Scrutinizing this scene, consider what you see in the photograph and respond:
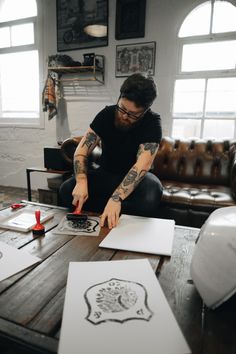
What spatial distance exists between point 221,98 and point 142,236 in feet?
7.23

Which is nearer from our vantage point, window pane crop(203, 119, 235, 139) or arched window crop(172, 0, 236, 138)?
arched window crop(172, 0, 236, 138)

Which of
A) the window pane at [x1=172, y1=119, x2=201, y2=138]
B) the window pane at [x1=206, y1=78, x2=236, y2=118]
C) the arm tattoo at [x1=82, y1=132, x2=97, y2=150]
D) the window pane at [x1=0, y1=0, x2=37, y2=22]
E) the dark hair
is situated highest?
the window pane at [x1=0, y1=0, x2=37, y2=22]

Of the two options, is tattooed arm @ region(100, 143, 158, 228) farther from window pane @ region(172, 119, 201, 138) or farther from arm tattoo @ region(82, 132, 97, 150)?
window pane @ region(172, 119, 201, 138)

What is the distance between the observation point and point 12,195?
123 inches

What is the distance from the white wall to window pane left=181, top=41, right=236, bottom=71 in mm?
139

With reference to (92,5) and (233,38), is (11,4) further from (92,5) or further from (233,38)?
(233,38)

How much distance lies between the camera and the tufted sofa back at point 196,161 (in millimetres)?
1991

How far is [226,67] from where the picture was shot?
242cm

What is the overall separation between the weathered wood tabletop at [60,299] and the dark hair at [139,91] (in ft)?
2.12

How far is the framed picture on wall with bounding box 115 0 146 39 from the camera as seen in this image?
8.30 feet

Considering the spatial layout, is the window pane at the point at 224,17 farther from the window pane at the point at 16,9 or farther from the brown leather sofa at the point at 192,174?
the window pane at the point at 16,9

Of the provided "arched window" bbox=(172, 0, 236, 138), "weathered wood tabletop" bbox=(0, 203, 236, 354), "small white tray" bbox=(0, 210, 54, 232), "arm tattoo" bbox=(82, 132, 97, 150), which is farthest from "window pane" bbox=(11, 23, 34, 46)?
"weathered wood tabletop" bbox=(0, 203, 236, 354)

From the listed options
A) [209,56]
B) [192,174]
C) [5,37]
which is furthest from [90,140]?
[5,37]

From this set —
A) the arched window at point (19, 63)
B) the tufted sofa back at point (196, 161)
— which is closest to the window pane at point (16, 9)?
the arched window at point (19, 63)
